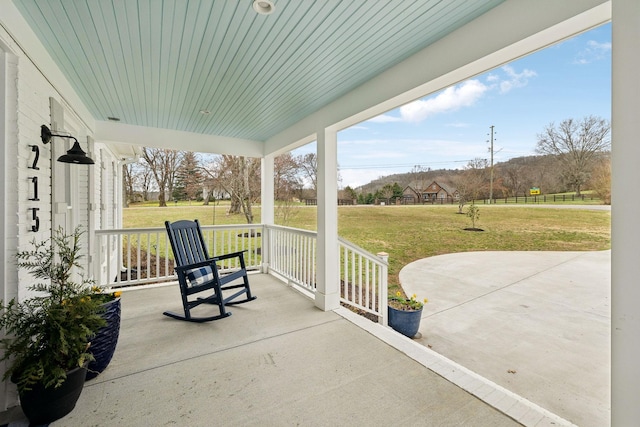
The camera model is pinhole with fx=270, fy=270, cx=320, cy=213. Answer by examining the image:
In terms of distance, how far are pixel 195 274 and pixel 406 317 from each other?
2.88m

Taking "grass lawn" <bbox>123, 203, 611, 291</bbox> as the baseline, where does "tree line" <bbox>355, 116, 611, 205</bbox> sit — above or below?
above

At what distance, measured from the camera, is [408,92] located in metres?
2.32

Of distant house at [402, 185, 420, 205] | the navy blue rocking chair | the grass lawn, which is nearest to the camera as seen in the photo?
the grass lawn

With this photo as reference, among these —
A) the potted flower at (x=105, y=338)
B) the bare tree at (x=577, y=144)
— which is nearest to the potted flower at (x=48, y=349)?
the potted flower at (x=105, y=338)

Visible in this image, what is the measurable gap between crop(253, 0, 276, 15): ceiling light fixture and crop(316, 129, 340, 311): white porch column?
1.78 meters

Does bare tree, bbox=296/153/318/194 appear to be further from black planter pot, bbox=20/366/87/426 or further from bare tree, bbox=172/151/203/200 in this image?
black planter pot, bbox=20/366/87/426

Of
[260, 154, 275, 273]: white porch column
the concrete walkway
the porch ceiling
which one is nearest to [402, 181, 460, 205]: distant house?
the concrete walkway

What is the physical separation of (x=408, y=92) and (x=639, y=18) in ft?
4.38

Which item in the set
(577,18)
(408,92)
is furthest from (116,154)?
(577,18)

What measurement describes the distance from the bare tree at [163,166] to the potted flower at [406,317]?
6.52m

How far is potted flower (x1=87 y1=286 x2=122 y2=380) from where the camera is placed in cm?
208

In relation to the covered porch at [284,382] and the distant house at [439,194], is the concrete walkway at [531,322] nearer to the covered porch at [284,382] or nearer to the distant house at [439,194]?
the covered porch at [284,382]

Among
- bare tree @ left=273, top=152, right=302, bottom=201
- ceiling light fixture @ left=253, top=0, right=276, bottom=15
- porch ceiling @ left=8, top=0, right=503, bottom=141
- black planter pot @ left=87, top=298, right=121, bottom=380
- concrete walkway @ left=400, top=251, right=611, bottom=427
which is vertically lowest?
concrete walkway @ left=400, top=251, right=611, bottom=427

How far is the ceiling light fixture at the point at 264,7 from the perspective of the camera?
5.35ft
